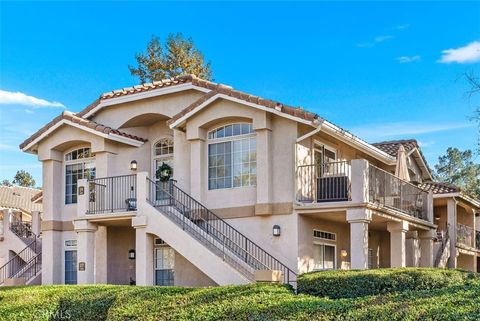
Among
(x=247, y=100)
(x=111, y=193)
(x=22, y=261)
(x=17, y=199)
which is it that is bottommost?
(x=22, y=261)

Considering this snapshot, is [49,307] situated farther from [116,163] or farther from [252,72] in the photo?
[252,72]

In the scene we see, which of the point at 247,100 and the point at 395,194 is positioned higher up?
the point at 247,100

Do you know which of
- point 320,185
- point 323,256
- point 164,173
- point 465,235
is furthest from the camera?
point 465,235

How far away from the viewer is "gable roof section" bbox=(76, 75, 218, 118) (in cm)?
2087

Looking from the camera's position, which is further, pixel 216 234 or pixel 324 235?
pixel 324 235

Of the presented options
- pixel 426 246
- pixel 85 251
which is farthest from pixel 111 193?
pixel 426 246

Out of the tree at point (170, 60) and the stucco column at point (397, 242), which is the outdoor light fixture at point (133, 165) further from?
the tree at point (170, 60)

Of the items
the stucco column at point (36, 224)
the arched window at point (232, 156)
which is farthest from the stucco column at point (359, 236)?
the stucco column at point (36, 224)

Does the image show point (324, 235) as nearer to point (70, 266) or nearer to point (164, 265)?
point (164, 265)

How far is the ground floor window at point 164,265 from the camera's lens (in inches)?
819

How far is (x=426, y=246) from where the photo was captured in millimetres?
23625

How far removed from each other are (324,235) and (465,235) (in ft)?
35.1

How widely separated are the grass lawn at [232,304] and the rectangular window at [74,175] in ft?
20.3

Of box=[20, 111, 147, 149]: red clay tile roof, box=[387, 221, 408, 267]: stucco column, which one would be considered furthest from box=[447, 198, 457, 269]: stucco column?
box=[20, 111, 147, 149]: red clay tile roof
